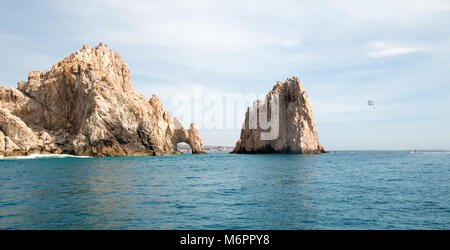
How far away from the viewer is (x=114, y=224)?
14422 millimetres

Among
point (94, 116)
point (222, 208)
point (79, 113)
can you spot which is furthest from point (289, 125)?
point (222, 208)

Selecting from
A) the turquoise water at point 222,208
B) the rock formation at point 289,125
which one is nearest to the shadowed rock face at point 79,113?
the rock formation at point 289,125

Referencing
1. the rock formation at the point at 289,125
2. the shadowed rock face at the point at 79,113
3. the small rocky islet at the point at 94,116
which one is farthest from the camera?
the rock formation at the point at 289,125

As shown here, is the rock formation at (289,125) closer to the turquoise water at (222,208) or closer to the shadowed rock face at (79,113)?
the shadowed rock face at (79,113)

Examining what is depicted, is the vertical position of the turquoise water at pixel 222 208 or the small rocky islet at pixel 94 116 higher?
the small rocky islet at pixel 94 116

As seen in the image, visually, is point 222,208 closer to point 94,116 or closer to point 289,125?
point 94,116

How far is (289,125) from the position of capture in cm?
12188

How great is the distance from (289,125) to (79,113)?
260 feet

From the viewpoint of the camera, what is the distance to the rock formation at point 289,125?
119m

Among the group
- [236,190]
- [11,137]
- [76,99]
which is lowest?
[236,190]

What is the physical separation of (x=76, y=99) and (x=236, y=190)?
103m

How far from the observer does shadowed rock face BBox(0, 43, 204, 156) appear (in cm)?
9788

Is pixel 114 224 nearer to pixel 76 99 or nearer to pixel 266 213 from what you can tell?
pixel 266 213
